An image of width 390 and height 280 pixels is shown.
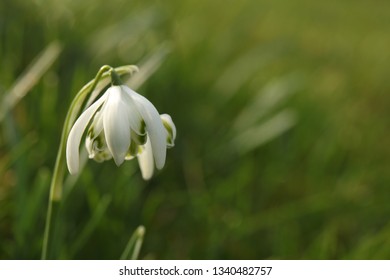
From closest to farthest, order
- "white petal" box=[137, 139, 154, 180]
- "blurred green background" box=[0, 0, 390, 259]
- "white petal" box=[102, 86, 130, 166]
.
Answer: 1. "white petal" box=[102, 86, 130, 166]
2. "white petal" box=[137, 139, 154, 180]
3. "blurred green background" box=[0, 0, 390, 259]

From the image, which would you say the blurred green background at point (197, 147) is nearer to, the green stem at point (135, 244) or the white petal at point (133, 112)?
the green stem at point (135, 244)

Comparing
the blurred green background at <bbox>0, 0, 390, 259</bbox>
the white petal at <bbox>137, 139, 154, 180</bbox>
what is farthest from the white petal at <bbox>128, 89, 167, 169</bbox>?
the blurred green background at <bbox>0, 0, 390, 259</bbox>

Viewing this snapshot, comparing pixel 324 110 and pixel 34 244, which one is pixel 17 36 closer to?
pixel 34 244

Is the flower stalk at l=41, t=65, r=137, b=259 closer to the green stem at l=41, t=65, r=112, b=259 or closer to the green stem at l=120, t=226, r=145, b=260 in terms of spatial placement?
the green stem at l=41, t=65, r=112, b=259

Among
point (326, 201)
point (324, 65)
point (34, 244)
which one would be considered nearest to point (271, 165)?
point (326, 201)

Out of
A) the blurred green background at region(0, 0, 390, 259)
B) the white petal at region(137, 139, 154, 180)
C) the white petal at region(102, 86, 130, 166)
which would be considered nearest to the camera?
the white petal at region(102, 86, 130, 166)
